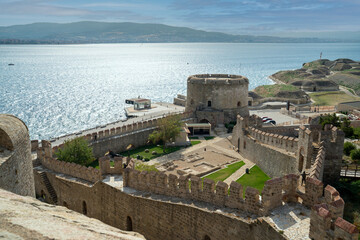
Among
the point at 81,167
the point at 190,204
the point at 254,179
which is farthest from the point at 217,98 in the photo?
the point at 190,204

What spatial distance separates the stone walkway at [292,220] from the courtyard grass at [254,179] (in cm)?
873

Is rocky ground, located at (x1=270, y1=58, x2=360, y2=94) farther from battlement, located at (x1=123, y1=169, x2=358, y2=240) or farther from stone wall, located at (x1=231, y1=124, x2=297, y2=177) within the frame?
battlement, located at (x1=123, y1=169, x2=358, y2=240)

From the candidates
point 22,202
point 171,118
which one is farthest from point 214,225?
point 171,118

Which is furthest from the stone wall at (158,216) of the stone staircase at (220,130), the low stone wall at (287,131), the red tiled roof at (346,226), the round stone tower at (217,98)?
the round stone tower at (217,98)

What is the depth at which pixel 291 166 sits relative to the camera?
20.2 metres

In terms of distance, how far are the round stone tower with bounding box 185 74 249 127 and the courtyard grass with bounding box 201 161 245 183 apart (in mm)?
13278

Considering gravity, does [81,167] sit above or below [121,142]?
above

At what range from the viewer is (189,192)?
1331 centimetres

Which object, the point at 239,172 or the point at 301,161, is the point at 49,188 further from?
the point at 301,161

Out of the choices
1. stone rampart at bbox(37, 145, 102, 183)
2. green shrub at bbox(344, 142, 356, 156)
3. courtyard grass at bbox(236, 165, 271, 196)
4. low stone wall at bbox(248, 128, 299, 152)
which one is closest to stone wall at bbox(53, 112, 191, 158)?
stone rampart at bbox(37, 145, 102, 183)

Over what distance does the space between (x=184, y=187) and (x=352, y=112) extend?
37036 millimetres

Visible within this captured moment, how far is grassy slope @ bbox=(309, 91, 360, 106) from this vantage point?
196 feet

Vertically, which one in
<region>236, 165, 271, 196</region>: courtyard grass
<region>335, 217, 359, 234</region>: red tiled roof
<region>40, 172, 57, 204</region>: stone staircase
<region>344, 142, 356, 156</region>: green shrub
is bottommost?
<region>236, 165, 271, 196</region>: courtyard grass

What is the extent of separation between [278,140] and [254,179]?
3396 millimetres
